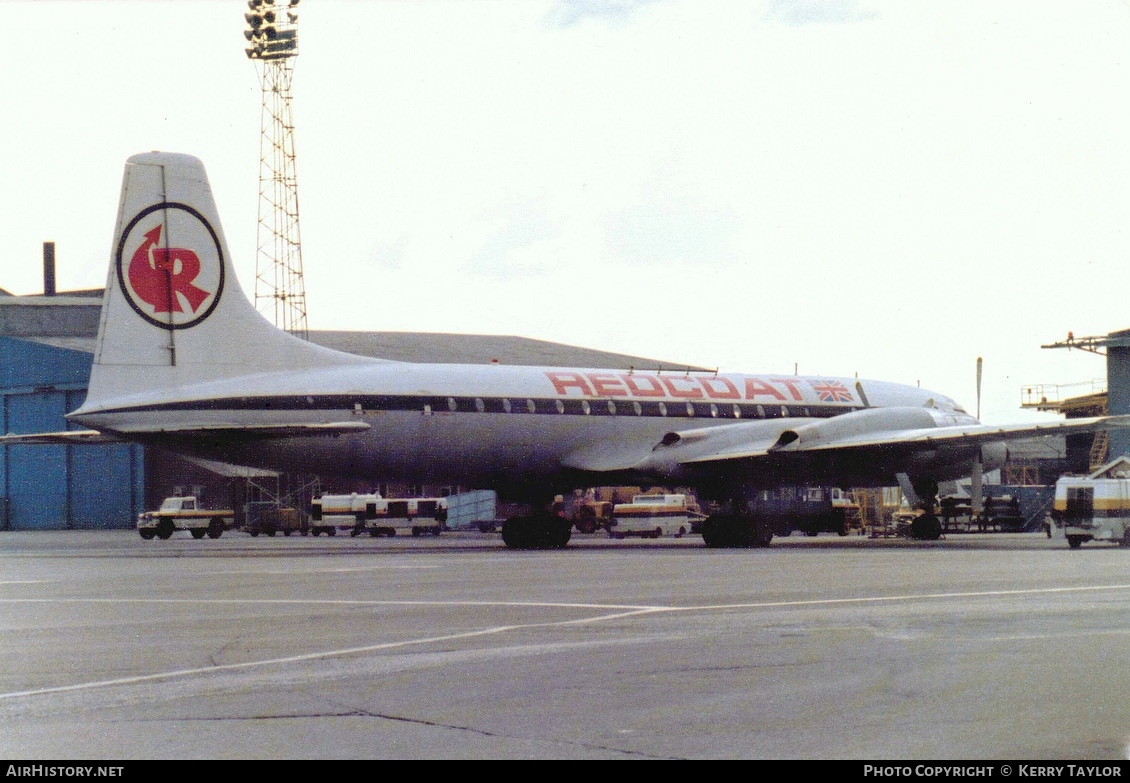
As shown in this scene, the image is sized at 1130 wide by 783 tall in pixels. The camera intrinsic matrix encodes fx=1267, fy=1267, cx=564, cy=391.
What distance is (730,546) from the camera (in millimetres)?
35625

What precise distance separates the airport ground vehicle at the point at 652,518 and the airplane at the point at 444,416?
18.2 metres

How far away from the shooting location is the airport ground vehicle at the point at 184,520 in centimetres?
5266

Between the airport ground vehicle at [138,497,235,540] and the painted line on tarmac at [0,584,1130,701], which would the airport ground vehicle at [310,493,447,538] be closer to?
the airport ground vehicle at [138,497,235,540]

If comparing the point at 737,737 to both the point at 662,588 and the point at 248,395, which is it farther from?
the point at 248,395

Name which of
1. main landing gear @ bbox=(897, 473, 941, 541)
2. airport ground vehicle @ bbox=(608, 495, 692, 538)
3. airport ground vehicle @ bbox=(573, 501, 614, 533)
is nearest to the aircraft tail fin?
main landing gear @ bbox=(897, 473, 941, 541)

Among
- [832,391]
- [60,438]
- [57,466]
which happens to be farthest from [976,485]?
[57,466]

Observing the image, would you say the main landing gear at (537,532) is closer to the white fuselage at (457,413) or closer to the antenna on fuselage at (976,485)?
the white fuselage at (457,413)

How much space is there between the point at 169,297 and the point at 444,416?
7.29m

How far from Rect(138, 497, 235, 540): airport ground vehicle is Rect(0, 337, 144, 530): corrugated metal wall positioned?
16.0m

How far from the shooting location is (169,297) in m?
30.0

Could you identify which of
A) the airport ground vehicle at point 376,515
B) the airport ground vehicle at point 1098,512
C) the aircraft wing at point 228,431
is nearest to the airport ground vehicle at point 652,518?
the airport ground vehicle at point 376,515

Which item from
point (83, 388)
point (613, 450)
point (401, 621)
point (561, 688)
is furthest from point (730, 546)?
point (83, 388)

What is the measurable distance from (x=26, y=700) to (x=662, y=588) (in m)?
11.0

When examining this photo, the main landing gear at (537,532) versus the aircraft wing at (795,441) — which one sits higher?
the aircraft wing at (795,441)
